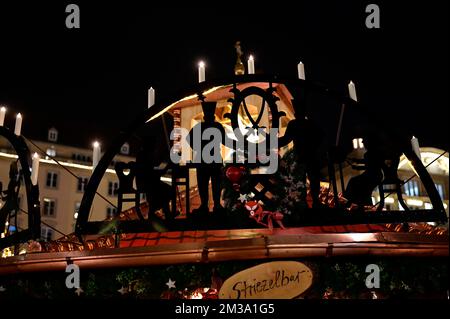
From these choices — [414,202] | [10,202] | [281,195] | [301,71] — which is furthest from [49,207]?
[281,195]

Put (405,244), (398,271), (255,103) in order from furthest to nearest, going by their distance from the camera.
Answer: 1. (255,103)
2. (398,271)
3. (405,244)

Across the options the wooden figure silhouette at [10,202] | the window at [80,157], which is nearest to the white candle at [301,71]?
the wooden figure silhouette at [10,202]

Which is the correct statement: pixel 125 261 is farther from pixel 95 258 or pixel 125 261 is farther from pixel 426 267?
pixel 426 267

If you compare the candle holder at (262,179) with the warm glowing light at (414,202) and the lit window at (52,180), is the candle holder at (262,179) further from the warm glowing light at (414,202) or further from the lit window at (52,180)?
the lit window at (52,180)

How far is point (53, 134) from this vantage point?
52500 mm

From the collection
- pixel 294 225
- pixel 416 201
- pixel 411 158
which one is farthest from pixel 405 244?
pixel 416 201

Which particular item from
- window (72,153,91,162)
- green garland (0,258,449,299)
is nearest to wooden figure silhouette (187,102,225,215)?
green garland (0,258,449,299)

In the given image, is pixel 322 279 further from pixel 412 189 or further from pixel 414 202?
pixel 412 189

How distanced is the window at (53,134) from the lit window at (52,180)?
4900 millimetres

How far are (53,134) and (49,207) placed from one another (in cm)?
877

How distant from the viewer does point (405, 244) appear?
7758 millimetres

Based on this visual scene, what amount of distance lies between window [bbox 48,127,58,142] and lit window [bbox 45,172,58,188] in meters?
4.90

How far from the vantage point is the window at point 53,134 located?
171 ft
